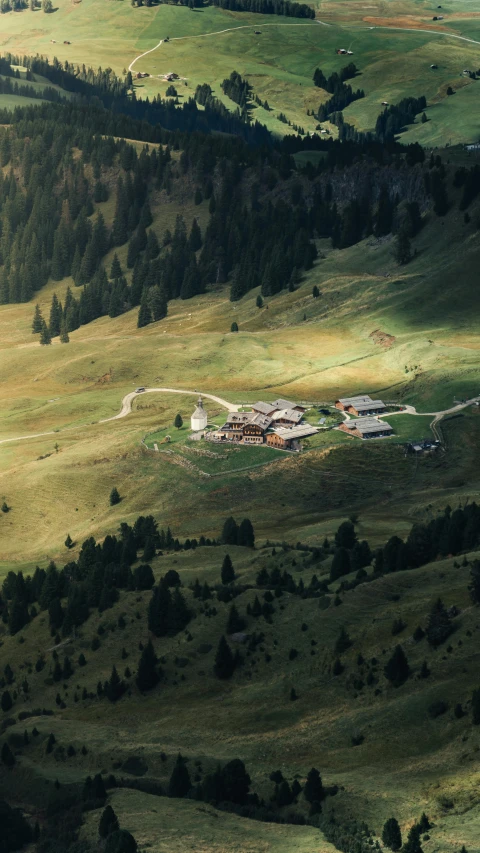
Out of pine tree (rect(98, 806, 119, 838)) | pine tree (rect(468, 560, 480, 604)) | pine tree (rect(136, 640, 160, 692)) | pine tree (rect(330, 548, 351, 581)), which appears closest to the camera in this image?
pine tree (rect(98, 806, 119, 838))

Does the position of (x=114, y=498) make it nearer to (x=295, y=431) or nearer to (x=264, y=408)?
(x=295, y=431)

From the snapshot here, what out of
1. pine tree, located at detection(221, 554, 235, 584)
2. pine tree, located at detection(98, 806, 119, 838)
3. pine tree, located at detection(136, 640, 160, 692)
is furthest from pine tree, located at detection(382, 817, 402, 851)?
pine tree, located at detection(221, 554, 235, 584)

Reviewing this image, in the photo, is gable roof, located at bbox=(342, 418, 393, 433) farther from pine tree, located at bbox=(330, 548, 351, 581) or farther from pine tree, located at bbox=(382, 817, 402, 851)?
pine tree, located at bbox=(382, 817, 402, 851)

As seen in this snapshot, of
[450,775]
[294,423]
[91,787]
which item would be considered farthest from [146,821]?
[294,423]

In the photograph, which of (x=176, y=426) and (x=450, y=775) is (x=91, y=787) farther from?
(x=176, y=426)

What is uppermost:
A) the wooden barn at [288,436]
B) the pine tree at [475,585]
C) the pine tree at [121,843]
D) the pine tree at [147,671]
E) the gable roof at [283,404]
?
the pine tree at [475,585]

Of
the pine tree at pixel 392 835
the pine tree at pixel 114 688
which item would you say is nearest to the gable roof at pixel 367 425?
the pine tree at pixel 114 688

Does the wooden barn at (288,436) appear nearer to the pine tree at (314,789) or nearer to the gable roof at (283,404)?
the gable roof at (283,404)
